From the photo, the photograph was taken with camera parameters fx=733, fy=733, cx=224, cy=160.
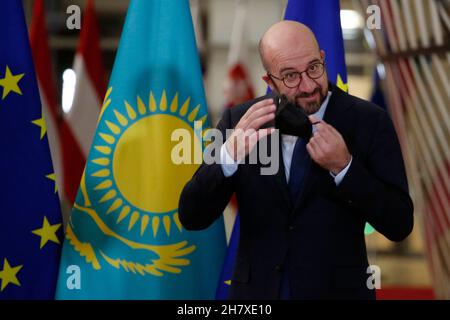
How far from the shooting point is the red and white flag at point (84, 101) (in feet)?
18.0

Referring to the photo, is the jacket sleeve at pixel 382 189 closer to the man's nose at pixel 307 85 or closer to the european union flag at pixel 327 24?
the man's nose at pixel 307 85

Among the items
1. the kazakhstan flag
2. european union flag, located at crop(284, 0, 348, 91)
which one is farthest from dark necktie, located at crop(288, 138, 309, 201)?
european union flag, located at crop(284, 0, 348, 91)

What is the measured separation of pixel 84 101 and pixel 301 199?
11.6 ft

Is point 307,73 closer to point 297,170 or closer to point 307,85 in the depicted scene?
point 307,85

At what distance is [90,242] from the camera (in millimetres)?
3525

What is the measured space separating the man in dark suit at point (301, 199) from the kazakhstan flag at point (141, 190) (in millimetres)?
1121

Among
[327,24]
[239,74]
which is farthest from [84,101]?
[239,74]

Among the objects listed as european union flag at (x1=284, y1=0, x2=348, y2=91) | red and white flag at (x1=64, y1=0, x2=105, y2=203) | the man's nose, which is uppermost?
red and white flag at (x1=64, y1=0, x2=105, y2=203)

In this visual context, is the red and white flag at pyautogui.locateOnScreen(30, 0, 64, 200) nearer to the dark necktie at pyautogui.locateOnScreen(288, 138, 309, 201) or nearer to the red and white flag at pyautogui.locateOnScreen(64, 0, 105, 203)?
the red and white flag at pyautogui.locateOnScreen(64, 0, 105, 203)

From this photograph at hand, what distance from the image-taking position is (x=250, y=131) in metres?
2.24

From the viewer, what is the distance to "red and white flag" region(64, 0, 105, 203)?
548cm

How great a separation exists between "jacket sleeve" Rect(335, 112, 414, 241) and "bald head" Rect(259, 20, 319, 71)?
0.37m
